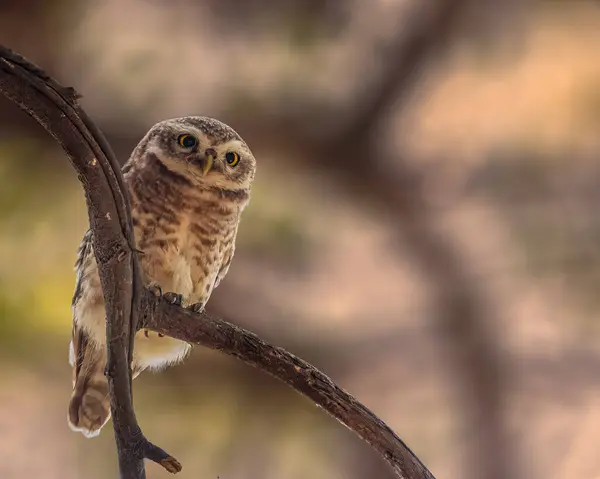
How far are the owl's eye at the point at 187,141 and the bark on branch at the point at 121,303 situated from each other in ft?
2.17

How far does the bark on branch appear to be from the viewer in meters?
0.94

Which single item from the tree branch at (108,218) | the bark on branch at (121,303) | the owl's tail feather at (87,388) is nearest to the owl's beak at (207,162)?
the owl's tail feather at (87,388)

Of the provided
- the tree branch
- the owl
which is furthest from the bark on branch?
the owl

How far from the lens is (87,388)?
1.85 m

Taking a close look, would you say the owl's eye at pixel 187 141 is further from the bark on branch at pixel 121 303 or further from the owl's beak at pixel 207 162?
the bark on branch at pixel 121 303

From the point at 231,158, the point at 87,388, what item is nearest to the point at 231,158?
the point at 231,158

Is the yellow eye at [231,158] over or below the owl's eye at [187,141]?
over

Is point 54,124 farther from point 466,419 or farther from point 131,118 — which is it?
point 466,419

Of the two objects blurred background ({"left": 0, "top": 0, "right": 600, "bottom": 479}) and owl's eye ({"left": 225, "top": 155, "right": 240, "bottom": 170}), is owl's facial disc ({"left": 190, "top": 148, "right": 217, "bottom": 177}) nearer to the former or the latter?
owl's eye ({"left": 225, "top": 155, "right": 240, "bottom": 170})

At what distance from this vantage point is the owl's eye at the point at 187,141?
1802 mm

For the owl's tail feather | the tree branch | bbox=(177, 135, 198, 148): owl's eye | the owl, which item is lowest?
the tree branch

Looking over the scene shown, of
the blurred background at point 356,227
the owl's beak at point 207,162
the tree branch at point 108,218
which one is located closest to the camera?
the tree branch at point 108,218

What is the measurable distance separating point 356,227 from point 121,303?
289 cm

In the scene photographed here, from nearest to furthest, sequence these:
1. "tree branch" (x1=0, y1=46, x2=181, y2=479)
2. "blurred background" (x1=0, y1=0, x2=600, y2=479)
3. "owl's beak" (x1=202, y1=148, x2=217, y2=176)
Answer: "tree branch" (x1=0, y1=46, x2=181, y2=479)
"owl's beak" (x1=202, y1=148, x2=217, y2=176)
"blurred background" (x1=0, y1=0, x2=600, y2=479)
